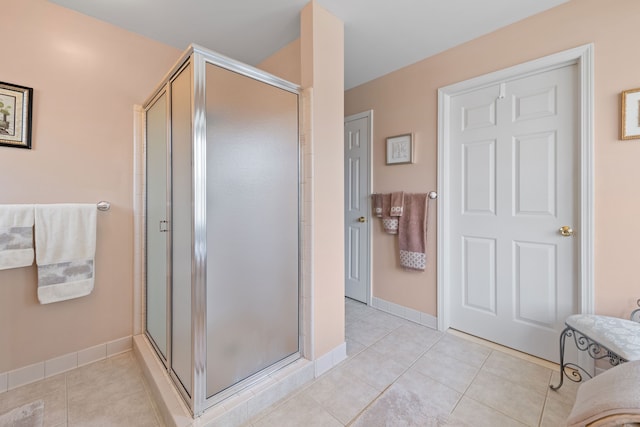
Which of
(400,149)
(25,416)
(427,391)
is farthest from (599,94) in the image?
(25,416)

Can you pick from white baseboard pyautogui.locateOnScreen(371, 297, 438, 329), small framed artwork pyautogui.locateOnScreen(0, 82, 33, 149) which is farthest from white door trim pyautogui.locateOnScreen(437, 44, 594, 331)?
small framed artwork pyautogui.locateOnScreen(0, 82, 33, 149)

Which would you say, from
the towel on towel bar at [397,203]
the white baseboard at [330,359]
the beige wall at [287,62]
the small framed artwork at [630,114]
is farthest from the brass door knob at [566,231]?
the beige wall at [287,62]

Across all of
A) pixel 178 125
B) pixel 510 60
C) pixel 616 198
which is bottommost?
pixel 616 198

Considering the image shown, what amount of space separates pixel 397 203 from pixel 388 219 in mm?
183

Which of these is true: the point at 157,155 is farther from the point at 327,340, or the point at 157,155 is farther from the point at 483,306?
the point at 483,306

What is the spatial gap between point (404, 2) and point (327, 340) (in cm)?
219

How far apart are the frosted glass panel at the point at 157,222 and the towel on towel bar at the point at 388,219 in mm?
1818

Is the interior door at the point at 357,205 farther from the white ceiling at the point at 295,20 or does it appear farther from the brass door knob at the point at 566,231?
the brass door knob at the point at 566,231

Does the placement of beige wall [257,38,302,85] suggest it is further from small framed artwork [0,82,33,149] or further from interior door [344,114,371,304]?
small framed artwork [0,82,33,149]

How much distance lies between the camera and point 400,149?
8.03ft

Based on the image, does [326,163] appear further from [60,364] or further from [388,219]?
[60,364]

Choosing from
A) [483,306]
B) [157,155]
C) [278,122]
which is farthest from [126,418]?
[483,306]

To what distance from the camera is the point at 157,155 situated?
1690 mm

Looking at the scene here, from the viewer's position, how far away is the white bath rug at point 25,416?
1274 millimetres
